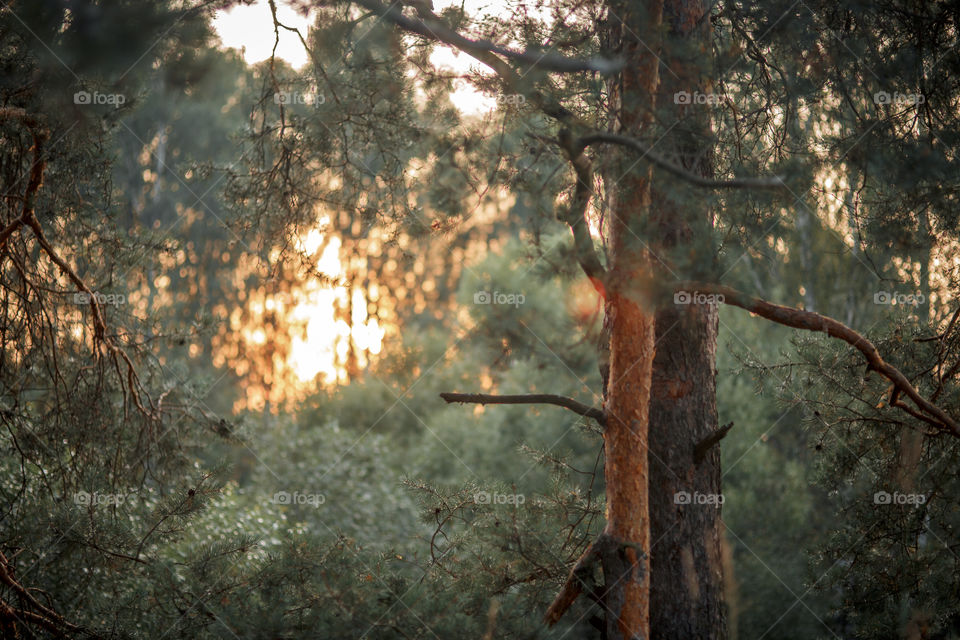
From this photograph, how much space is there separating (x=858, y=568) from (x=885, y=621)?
52cm

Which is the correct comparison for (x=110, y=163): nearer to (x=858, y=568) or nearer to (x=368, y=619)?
(x=368, y=619)

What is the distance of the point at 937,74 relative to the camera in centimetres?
438
